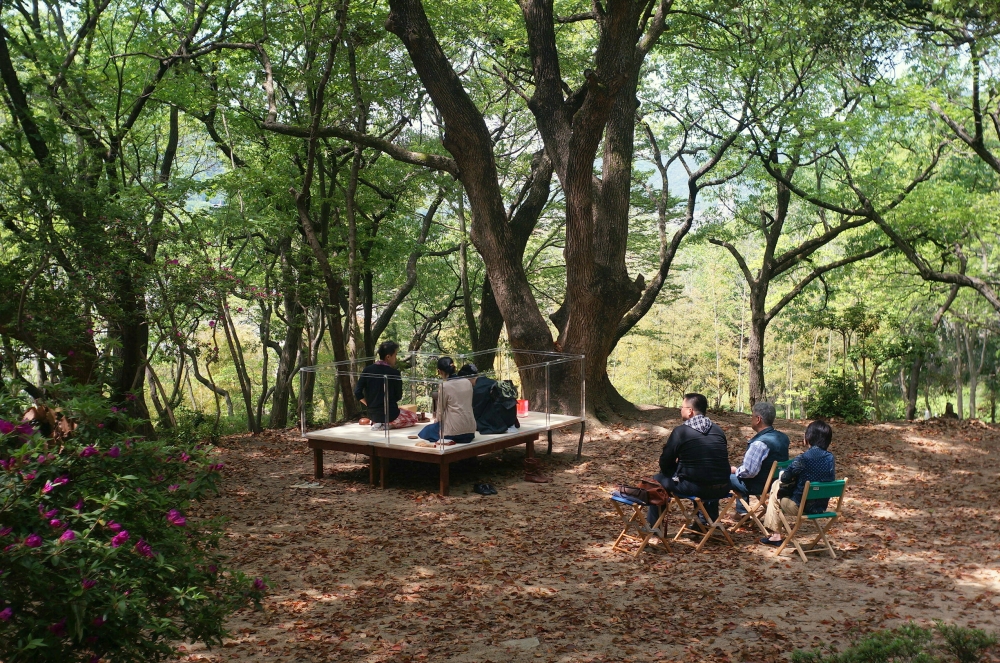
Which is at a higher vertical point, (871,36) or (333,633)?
(871,36)

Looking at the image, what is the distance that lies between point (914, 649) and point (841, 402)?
10.1m

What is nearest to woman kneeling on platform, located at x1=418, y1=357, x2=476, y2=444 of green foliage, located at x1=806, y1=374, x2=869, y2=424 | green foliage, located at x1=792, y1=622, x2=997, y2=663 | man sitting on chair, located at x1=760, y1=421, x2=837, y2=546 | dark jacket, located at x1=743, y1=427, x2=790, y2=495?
dark jacket, located at x1=743, y1=427, x2=790, y2=495

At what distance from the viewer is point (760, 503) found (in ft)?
24.5

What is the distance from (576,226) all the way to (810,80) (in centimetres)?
683

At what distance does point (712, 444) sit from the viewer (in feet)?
23.8

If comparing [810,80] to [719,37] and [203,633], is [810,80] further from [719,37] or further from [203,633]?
[203,633]

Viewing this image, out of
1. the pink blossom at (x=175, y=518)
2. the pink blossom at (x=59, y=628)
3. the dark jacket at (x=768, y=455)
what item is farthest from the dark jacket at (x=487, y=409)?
the pink blossom at (x=59, y=628)

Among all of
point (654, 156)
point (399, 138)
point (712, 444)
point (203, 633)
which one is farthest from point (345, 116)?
point (203, 633)

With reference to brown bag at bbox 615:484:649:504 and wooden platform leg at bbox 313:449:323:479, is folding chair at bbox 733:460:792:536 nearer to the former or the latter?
brown bag at bbox 615:484:649:504

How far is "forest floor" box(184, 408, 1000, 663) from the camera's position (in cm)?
528

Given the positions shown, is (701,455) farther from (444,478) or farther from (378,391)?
(378,391)

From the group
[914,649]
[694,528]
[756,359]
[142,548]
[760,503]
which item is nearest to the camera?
[142,548]

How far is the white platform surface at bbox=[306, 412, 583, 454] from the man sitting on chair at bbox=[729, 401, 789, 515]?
3.05m

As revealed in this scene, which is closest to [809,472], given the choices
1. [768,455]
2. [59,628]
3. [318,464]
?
[768,455]
